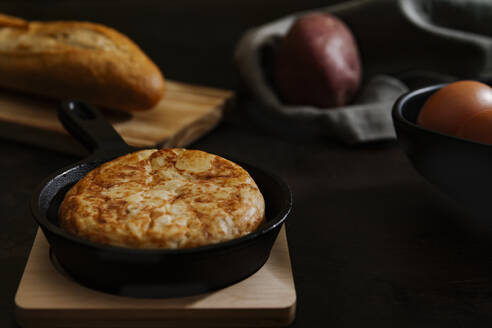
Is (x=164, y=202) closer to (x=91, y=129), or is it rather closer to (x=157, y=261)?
(x=157, y=261)

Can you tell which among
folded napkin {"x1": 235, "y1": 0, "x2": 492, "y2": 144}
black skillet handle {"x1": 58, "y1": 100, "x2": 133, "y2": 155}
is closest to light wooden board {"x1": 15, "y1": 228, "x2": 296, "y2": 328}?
black skillet handle {"x1": 58, "y1": 100, "x2": 133, "y2": 155}

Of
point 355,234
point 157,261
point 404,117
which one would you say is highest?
point 157,261

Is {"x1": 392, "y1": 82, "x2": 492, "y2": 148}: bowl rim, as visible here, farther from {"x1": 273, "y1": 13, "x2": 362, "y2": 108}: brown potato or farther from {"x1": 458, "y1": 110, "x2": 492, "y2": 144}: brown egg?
{"x1": 273, "y1": 13, "x2": 362, "y2": 108}: brown potato

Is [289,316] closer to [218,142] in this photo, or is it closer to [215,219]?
[215,219]

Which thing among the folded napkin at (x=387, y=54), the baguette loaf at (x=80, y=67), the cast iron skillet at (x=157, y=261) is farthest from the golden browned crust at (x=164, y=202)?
the folded napkin at (x=387, y=54)

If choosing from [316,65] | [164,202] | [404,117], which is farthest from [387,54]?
[164,202]

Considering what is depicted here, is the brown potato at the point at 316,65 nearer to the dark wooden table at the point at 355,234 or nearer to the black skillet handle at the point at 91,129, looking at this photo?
the dark wooden table at the point at 355,234

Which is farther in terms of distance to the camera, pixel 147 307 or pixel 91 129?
pixel 91 129
